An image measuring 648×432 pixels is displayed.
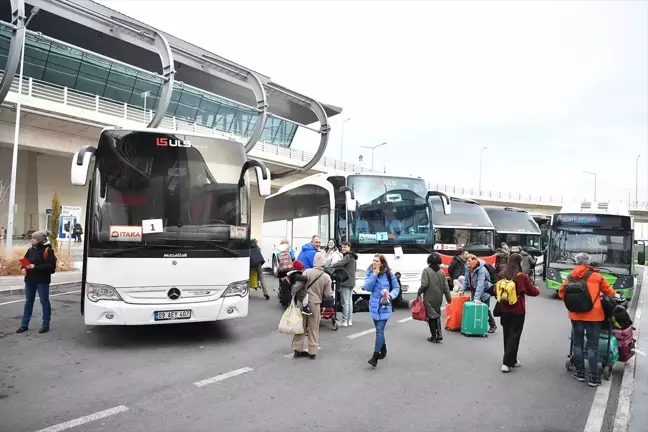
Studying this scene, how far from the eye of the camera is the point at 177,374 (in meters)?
6.19

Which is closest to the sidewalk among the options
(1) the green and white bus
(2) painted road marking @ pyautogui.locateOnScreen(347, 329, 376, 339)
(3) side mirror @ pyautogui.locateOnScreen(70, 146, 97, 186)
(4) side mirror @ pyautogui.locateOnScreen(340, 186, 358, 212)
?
(3) side mirror @ pyautogui.locateOnScreen(70, 146, 97, 186)

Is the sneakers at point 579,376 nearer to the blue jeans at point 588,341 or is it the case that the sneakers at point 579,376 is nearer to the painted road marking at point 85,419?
the blue jeans at point 588,341

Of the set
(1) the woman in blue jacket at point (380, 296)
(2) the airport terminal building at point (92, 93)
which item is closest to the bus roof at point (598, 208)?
(1) the woman in blue jacket at point (380, 296)

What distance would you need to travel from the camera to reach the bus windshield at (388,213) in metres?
11.9

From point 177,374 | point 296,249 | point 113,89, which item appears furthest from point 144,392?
point 113,89

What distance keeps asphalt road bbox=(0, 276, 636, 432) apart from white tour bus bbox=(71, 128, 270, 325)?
731mm

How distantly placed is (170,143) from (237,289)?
258 cm

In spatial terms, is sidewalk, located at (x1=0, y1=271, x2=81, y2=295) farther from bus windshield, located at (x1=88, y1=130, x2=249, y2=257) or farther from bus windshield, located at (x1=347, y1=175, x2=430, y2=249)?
bus windshield, located at (x1=347, y1=175, x2=430, y2=249)

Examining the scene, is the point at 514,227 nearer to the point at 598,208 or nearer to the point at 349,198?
the point at 598,208

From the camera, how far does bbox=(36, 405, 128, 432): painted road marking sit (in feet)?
14.5

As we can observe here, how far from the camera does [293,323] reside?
696 centimetres

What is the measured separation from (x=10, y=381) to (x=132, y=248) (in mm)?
2228

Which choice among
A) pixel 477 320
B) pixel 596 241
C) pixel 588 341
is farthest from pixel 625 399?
pixel 596 241

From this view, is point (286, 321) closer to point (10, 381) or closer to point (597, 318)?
point (10, 381)
